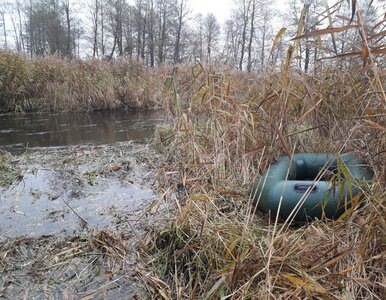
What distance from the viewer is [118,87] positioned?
840cm

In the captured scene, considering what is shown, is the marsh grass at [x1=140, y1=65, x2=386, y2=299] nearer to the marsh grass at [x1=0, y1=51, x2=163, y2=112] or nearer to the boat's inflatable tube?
the boat's inflatable tube

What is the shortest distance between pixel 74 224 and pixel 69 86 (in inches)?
269

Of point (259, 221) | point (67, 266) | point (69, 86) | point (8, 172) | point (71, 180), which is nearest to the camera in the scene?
point (67, 266)

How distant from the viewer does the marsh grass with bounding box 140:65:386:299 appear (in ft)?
4.00

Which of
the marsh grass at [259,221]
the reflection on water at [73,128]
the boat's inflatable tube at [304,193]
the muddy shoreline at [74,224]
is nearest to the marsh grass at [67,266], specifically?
the muddy shoreline at [74,224]

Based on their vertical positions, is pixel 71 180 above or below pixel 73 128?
below

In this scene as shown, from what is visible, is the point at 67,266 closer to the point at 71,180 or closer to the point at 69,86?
the point at 71,180

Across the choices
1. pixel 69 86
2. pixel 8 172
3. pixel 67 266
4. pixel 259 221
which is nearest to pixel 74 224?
pixel 67 266

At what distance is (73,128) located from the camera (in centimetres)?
577

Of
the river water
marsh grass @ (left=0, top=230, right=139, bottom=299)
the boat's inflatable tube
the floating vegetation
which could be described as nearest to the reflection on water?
the river water

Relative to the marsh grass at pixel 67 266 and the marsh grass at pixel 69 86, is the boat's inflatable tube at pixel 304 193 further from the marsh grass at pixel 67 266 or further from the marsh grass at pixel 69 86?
the marsh grass at pixel 69 86

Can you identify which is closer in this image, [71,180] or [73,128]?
[71,180]

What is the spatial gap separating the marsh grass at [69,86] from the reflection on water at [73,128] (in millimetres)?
488

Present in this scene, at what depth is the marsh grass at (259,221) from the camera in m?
1.22
